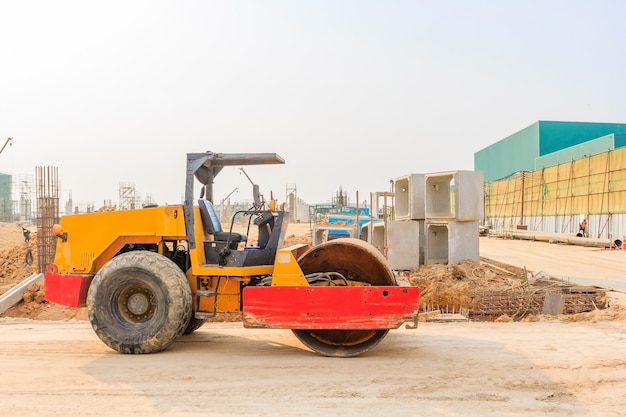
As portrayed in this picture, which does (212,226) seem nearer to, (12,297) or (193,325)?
(193,325)

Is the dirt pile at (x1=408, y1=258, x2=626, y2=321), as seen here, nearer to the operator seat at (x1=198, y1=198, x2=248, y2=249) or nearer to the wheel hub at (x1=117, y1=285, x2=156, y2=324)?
the operator seat at (x1=198, y1=198, x2=248, y2=249)

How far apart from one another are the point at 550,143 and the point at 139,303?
58.4 m

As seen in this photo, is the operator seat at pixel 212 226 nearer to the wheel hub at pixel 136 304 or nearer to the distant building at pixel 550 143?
the wheel hub at pixel 136 304

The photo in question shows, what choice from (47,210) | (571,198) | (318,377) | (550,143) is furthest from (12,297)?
(550,143)

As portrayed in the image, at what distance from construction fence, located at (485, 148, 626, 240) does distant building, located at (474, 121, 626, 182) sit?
563 centimetres

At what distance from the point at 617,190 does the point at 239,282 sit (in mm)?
29036

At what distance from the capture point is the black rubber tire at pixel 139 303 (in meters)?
6.56

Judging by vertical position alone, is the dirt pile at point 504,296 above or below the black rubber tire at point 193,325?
below

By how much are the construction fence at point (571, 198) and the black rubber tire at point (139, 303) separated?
90.5ft

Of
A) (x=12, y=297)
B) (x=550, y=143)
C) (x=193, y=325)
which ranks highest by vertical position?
(x=550, y=143)

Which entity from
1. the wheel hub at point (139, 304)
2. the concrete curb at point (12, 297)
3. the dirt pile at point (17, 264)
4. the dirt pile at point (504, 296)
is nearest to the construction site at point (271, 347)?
the wheel hub at point (139, 304)

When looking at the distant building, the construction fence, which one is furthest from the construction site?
the distant building

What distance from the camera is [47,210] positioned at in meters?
19.3

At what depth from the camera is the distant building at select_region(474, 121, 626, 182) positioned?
48.3 metres
